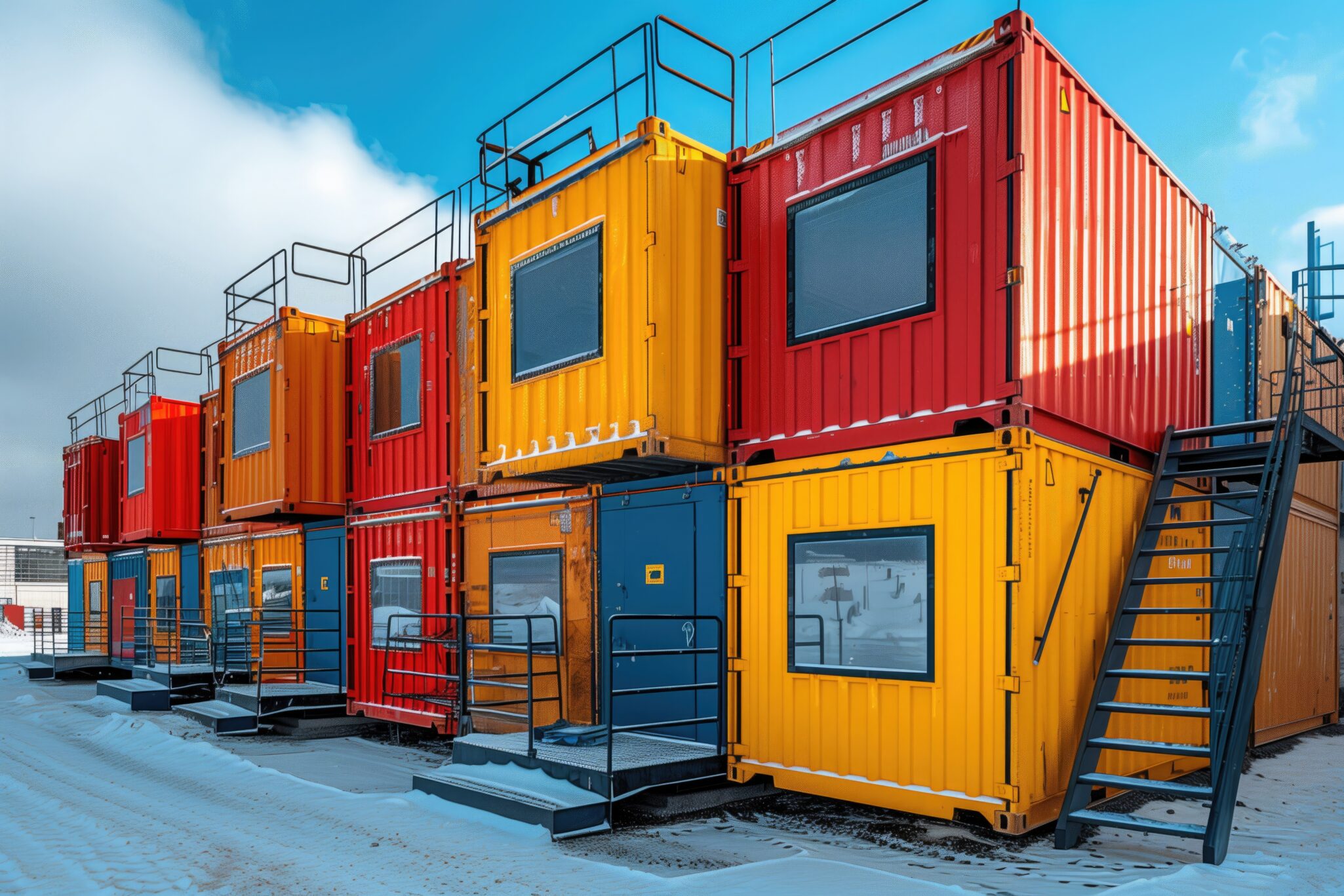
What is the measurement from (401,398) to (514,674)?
5.29 meters

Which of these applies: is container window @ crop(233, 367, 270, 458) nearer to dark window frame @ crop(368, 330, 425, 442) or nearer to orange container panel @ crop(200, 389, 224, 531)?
dark window frame @ crop(368, 330, 425, 442)

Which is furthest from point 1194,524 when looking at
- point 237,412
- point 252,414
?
point 237,412

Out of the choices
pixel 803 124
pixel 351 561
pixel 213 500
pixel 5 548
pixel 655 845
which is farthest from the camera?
pixel 5 548

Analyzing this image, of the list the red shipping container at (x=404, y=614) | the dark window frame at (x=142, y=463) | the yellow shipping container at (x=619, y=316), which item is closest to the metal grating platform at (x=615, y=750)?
the red shipping container at (x=404, y=614)

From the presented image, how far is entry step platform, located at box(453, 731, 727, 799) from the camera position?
7.30 m

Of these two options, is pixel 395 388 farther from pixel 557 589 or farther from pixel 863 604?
pixel 863 604

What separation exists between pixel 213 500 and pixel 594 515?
1175 cm

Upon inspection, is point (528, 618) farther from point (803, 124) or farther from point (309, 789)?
point (803, 124)

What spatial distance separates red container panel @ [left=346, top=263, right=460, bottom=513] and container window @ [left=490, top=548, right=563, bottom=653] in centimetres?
151

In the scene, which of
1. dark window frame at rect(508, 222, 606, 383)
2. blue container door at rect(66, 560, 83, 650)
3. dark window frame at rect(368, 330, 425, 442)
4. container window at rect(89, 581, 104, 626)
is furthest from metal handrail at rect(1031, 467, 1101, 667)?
blue container door at rect(66, 560, 83, 650)

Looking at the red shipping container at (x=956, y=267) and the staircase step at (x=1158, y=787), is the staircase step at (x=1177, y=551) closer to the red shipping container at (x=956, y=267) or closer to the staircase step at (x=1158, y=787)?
the red shipping container at (x=956, y=267)

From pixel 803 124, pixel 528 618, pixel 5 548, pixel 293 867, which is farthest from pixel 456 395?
pixel 5 548

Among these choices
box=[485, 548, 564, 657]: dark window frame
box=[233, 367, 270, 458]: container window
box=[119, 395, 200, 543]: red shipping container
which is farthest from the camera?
box=[119, 395, 200, 543]: red shipping container

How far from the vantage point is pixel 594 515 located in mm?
9844
